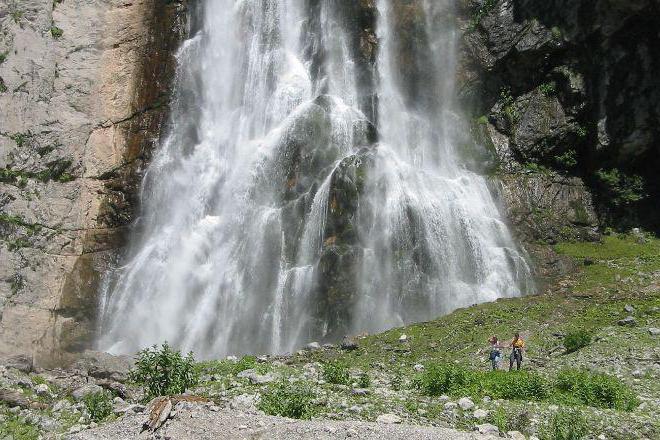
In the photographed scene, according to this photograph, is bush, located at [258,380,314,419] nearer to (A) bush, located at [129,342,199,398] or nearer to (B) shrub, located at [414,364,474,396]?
(A) bush, located at [129,342,199,398]

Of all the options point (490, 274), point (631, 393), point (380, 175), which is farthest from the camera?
point (380, 175)

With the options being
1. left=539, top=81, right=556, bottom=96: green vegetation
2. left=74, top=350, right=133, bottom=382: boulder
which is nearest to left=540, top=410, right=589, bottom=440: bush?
left=74, top=350, right=133, bottom=382: boulder

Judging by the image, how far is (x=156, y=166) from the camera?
3278 cm

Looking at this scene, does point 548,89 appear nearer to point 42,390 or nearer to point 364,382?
point 364,382

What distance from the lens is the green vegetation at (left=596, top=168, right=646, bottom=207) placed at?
3034cm

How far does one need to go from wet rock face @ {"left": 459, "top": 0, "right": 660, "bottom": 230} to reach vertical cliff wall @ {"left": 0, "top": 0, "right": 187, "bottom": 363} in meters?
19.2

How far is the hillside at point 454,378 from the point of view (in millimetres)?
10961

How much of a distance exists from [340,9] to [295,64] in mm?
4323

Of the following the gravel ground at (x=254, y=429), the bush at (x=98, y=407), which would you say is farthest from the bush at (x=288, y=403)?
the bush at (x=98, y=407)

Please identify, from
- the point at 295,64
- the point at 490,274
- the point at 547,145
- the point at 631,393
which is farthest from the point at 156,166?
the point at 631,393

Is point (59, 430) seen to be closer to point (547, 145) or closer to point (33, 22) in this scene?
point (547, 145)

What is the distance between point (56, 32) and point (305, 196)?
20.0m

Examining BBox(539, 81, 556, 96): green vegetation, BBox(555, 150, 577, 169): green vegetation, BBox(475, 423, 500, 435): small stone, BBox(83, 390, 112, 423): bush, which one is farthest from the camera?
BBox(539, 81, 556, 96): green vegetation

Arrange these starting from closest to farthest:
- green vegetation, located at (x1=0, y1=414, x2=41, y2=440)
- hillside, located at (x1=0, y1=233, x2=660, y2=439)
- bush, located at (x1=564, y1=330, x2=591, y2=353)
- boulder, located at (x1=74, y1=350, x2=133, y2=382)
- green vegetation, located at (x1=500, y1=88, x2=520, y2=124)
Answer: hillside, located at (x1=0, y1=233, x2=660, y2=439) < green vegetation, located at (x1=0, y1=414, x2=41, y2=440) < bush, located at (x1=564, y1=330, x2=591, y2=353) < boulder, located at (x1=74, y1=350, x2=133, y2=382) < green vegetation, located at (x1=500, y1=88, x2=520, y2=124)
